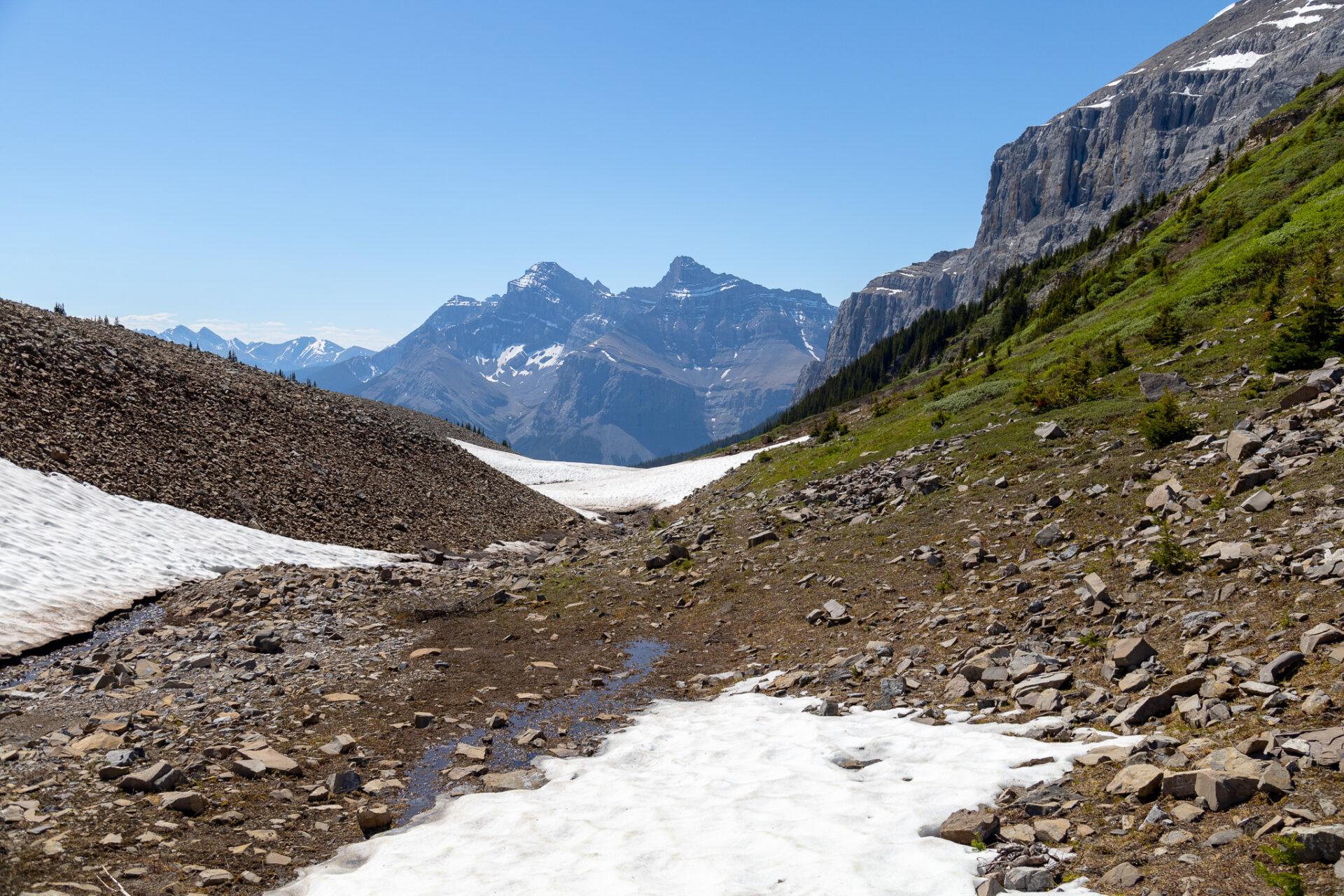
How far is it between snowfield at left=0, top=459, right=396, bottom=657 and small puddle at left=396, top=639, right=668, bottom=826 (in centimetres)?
963

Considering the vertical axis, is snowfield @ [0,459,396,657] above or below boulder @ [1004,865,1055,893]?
above

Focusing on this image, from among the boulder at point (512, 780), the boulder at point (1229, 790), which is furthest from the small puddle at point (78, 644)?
the boulder at point (1229, 790)

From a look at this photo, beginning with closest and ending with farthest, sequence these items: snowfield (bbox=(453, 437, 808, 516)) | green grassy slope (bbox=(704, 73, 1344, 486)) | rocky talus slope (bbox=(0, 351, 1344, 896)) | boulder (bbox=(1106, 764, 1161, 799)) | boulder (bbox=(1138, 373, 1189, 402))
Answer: boulder (bbox=(1106, 764, 1161, 799)) → rocky talus slope (bbox=(0, 351, 1344, 896)) → boulder (bbox=(1138, 373, 1189, 402)) → green grassy slope (bbox=(704, 73, 1344, 486)) → snowfield (bbox=(453, 437, 808, 516))

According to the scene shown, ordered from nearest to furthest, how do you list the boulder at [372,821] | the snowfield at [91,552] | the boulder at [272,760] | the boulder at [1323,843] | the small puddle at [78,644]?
1. the boulder at [1323,843]
2. the boulder at [372,821]
3. the boulder at [272,760]
4. the small puddle at [78,644]
5. the snowfield at [91,552]

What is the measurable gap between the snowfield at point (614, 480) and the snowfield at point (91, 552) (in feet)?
85.9

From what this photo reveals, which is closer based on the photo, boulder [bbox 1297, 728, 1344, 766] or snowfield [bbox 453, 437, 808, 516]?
boulder [bbox 1297, 728, 1344, 766]

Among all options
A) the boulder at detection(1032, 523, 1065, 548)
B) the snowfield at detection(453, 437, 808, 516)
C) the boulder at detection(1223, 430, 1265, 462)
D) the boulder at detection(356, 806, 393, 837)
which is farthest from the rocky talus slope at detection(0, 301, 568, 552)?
the boulder at detection(1223, 430, 1265, 462)

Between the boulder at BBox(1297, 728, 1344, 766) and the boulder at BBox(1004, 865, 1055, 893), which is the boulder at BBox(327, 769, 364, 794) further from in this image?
the boulder at BBox(1297, 728, 1344, 766)

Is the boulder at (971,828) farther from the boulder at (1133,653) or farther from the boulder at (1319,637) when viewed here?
the boulder at (1319,637)

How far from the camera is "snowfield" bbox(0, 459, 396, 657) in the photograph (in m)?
14.8

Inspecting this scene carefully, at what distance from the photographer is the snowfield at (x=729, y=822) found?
6.38 meters

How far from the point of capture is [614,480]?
6331 cm

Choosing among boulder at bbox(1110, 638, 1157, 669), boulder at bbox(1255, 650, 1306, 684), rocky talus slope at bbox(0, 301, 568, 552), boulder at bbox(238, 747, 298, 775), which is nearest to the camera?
boulder at bbox(1255, 650, 1306, 684)

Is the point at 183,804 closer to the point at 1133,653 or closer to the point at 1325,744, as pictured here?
the point at 1325,744
